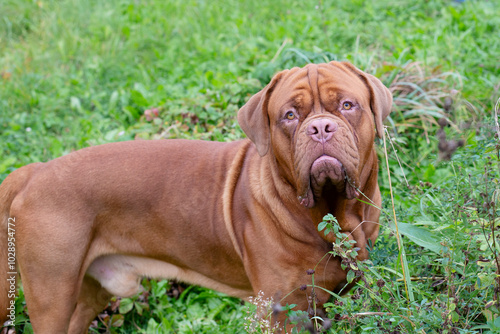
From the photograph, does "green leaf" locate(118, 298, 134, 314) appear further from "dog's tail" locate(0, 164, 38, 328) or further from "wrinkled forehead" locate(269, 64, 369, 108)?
"wrinkled forehead" locate(269, 64, 369, 108)

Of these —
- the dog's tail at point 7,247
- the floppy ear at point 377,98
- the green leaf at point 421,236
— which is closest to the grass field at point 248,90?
the green leaf at point 421,236

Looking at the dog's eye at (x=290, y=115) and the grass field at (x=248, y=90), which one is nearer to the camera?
the grass field at (x=248, y=90)

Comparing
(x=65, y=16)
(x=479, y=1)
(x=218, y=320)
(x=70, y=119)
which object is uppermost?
(x=479, y=1)

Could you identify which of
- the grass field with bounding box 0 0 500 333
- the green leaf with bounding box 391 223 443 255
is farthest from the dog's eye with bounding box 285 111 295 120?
the green leaf with bounding box 391 223 443 255

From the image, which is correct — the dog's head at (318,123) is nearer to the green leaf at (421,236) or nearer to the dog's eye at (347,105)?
the dog's eye at (347,105)

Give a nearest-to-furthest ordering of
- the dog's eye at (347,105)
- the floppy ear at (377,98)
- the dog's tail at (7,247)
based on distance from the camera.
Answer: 1. the dog's eye at (347,105)
2. the floppy ear at (377,98)
3. the dog's tail at (7,247)

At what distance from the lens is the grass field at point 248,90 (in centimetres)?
257

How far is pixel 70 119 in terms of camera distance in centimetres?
576

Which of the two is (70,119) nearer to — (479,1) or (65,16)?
(65,16)

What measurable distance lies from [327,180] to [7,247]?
1.97 meters

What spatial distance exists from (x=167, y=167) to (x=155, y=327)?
1.24m

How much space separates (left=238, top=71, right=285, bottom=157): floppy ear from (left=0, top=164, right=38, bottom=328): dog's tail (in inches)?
54.6

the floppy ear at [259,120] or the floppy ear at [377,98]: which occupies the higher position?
the floppy ear at [377,98]

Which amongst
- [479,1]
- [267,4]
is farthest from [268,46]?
[479,1]
